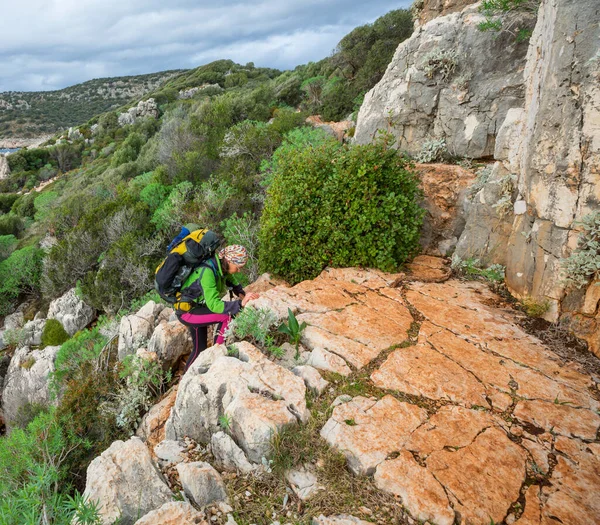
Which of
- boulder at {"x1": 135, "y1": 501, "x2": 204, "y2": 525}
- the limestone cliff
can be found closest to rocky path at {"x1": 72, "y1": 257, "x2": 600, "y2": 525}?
boulder at {"x1": 135, "y1": 501, "x2": 204, "y2": 525}

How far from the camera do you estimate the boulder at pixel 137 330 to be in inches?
194

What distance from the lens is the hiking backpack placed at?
3.65 m

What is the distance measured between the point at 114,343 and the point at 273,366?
358 centimetres

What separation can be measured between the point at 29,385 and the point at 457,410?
9.40m

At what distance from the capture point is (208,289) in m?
3.67

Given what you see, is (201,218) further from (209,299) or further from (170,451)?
(170,451)

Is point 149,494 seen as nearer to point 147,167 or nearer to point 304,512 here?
point 304,512

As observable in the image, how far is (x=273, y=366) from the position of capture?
10.6 feet

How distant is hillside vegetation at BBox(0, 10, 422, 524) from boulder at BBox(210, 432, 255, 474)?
0.94 m

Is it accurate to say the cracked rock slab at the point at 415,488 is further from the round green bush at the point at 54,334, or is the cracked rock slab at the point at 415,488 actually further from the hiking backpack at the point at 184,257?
the round green bush at the point at 54,334

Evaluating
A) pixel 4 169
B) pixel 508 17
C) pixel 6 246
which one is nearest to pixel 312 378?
pixel 508 17

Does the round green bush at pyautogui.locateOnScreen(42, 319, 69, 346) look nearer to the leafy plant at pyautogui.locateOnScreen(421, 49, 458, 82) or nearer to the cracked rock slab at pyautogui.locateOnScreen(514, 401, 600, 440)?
the cracked rock slab at pyautogui.locateOnScreen(514, 401, 600, 440)

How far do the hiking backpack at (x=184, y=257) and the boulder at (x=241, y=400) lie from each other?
0.93m

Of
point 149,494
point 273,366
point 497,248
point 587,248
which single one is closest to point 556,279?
point 587,248
